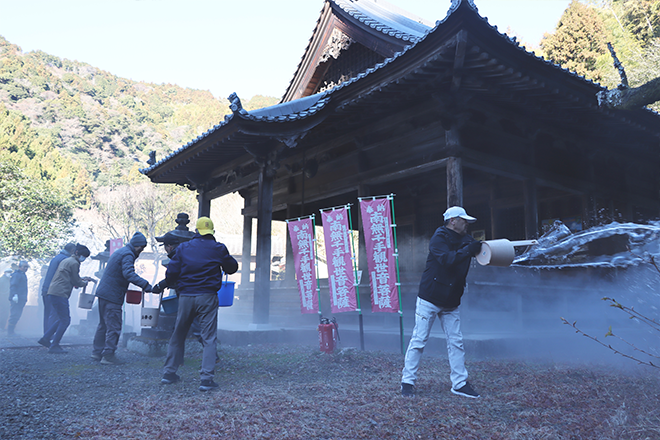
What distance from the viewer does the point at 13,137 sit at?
4319cm

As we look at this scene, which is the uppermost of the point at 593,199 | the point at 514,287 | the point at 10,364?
the point at 593,199

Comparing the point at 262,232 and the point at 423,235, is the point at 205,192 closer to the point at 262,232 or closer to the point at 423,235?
the point at 262,232

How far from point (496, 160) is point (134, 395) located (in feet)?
23.7

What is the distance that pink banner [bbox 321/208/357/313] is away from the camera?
776 centimetres

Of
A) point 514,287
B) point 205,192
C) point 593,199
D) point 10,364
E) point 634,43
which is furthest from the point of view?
point 634,43

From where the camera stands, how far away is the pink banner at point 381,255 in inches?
291

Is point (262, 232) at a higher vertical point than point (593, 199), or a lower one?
lower

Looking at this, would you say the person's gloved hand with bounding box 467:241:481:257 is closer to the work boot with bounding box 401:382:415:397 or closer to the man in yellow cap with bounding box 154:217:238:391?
the work boot with bounding box 401:382:415:397

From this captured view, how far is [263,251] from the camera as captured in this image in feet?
31.0

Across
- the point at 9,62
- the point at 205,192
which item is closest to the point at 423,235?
the point at 205,192

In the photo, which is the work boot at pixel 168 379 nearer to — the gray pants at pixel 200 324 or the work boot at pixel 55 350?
the gray pants at pixel 200 324

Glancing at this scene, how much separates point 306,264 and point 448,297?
464 centimetres

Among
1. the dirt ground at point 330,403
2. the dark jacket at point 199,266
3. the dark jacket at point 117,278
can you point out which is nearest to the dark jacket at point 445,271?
the dirt ground at point 330,403

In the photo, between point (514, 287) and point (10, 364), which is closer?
point (10, 364)
